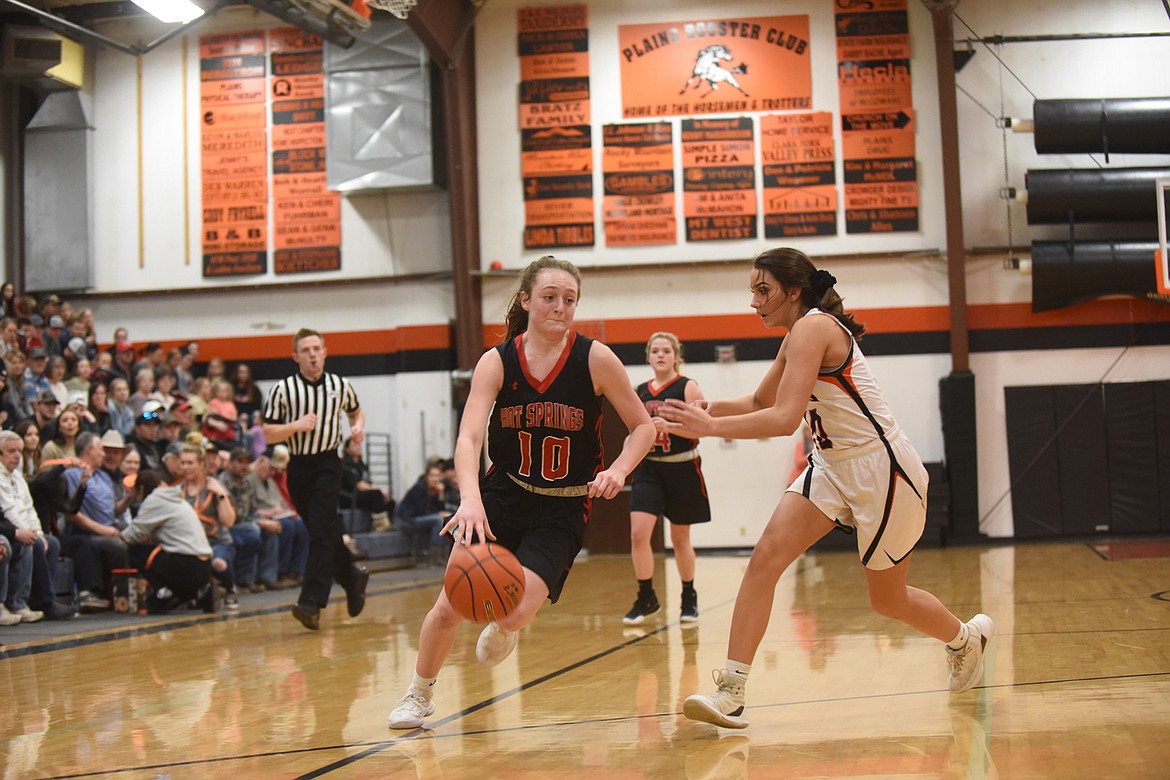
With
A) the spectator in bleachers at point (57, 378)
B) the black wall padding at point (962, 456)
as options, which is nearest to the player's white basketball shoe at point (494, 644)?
the spectator in bleachers at point (57, 378)

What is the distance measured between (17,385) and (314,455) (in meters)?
5.20

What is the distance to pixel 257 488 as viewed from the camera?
38.8 feet

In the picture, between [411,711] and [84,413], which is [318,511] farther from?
[84,413]

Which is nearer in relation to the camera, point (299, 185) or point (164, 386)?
point (164, 386)

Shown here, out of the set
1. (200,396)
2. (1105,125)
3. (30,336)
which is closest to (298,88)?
(200,396)

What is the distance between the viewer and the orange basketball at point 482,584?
12.3 ft

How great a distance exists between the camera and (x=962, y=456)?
49.7 ft

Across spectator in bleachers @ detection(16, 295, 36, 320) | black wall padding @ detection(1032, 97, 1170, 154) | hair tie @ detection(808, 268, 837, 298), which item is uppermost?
black wall padding @ detection(1032, 97, 1170, 154)

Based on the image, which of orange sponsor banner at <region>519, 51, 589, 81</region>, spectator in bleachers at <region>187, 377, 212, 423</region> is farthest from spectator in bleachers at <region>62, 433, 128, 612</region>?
orange sponsor banner at <region>519, 51, 589, 81</region>

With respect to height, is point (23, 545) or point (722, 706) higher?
point (23, 545)

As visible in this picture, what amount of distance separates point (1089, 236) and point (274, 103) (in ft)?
37.8

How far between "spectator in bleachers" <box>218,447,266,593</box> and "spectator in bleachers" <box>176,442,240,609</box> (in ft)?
2.38

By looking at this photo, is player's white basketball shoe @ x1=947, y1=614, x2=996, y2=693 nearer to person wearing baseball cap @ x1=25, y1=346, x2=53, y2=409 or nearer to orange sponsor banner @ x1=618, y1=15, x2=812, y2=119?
person wearing baseball cap @ x1=25, y1=346, x2=53, y2=409

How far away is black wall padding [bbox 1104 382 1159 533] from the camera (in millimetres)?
15055
